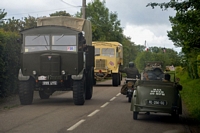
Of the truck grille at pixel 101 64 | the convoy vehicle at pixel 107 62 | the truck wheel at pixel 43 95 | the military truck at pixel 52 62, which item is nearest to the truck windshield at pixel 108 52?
the convoy vehicle at pixel 107 62

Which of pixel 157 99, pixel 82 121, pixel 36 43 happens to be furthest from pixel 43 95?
pixel 157 99

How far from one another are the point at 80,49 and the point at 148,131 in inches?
329

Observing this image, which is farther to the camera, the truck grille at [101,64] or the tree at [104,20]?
the tree at [104,20]

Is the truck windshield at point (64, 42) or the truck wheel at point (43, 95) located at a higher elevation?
the truck windshield at point (64, 42)

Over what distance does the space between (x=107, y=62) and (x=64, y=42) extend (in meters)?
16.6

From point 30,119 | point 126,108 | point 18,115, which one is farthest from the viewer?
point 126,108

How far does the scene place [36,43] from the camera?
19531mm

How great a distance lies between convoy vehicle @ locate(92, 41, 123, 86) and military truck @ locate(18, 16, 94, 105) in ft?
50.8

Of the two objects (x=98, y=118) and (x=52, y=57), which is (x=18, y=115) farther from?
(x=52, y=57)

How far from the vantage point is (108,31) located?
227 ft

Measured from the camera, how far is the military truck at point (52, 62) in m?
18.9

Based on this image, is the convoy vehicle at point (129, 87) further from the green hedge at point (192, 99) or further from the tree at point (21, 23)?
the tree at point (21, 23)

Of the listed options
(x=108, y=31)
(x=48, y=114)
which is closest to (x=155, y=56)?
(x=108, y=31)

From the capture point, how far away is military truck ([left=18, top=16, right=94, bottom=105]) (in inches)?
744
